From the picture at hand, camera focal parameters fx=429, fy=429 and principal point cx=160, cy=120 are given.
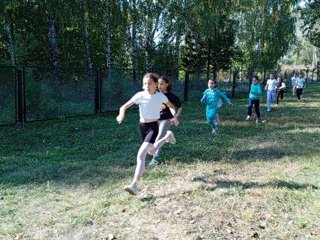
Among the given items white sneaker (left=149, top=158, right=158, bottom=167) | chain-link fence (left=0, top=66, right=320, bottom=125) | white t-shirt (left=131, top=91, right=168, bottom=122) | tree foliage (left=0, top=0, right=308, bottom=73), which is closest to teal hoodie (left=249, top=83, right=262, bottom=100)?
chain-link fence (left=0, top=66, right=320, bottom=125)

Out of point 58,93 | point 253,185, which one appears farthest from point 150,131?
point 58,93

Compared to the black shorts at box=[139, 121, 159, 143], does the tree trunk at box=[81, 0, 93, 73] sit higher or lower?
higher

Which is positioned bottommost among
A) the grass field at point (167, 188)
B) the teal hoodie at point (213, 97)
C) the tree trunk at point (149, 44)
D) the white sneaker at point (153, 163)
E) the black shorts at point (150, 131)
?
the grass field at point (167, 188)

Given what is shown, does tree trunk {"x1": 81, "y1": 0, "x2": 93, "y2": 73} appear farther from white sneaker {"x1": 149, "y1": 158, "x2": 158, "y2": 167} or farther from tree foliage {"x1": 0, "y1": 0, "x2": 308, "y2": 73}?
white sneaker {"x1": 149, "y1": 158, "x2": 158, "y2": 167}

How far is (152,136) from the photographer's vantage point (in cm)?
645

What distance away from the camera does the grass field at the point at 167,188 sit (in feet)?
16.4

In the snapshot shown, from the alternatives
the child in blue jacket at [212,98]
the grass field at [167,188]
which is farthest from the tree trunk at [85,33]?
the child in blue jacket at [212,98]

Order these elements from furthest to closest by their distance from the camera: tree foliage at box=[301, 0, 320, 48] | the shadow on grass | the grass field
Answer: tree foliage at box=[301, 0, 320, 48]
the shadow on grass
the grass field

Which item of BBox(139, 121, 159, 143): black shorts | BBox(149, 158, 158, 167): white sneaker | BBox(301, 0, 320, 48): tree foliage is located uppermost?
BBox(301, 0, 320, 48): tree foliage

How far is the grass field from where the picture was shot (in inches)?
197

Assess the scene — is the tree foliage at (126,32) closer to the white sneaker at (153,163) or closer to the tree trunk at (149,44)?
the tree trunk at (149,44)

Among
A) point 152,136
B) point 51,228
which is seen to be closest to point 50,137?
point 152,136

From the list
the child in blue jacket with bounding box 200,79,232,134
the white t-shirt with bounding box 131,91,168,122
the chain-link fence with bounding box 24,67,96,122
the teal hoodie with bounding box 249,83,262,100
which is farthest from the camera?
the teal hoodie with bounding box 249,83,262,100

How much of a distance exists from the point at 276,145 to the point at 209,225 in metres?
5.22
